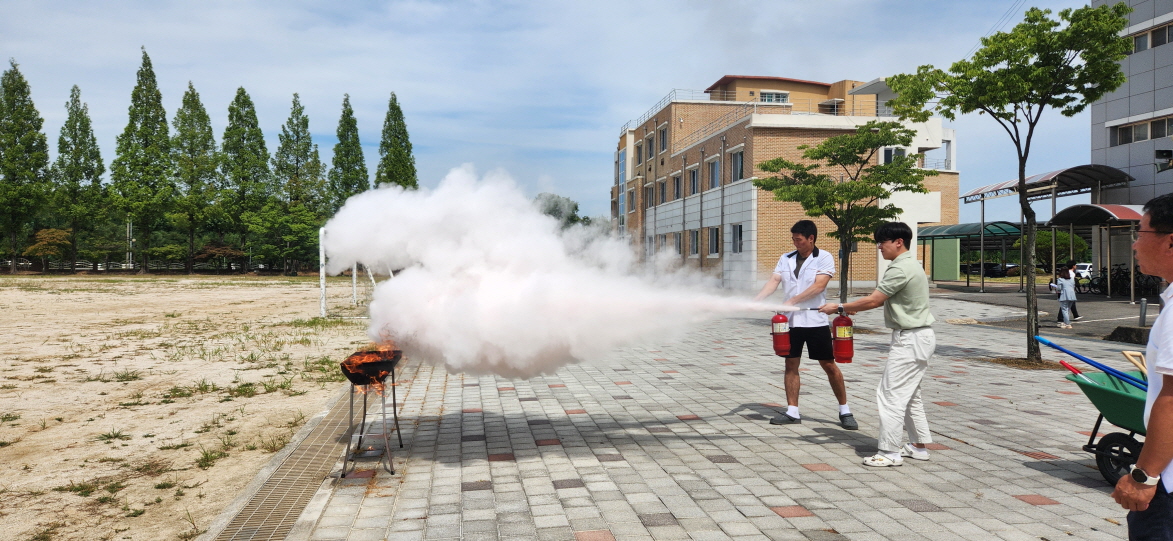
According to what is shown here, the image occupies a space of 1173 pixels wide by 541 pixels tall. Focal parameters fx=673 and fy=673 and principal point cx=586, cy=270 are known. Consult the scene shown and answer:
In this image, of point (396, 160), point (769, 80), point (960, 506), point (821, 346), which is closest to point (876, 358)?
point (821, 346)

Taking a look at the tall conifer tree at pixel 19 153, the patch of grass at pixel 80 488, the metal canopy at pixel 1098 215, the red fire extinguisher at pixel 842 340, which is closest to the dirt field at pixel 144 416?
the patch of grass at pixel 80 488

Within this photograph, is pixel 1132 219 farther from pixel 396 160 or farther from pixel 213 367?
pixel 396 160

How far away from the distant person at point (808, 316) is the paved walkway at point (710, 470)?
0.31 metres

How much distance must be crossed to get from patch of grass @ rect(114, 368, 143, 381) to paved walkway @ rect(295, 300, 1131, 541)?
4.28m

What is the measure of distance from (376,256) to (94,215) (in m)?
63.4

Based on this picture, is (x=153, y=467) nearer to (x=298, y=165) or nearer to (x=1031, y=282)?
(x=1031, y=282)

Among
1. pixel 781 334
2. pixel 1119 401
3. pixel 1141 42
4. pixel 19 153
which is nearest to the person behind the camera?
pixel 1119 401

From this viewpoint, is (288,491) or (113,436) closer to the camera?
(288,491)

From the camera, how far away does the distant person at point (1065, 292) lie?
16.0m

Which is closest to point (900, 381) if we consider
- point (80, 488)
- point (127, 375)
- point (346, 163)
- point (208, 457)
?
point (208, 457)

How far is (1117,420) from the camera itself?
185 inches

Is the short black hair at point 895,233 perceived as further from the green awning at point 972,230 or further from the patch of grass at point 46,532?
the green awning at point 972,230

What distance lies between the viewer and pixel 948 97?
461 inches

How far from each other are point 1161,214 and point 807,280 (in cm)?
407
